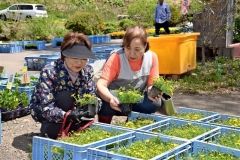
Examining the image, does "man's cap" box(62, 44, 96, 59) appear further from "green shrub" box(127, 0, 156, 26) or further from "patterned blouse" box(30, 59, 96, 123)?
"green shrub" box(127, 0, 156, 26)

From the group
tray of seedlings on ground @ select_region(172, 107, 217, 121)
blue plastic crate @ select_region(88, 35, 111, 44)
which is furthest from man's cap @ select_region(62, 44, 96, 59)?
blue plastic crate @ select_region(88, 35, 111, 44)

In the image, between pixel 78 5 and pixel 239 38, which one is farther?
pixel 78 5

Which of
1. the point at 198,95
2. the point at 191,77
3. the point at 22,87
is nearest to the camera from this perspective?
the point at 22,87

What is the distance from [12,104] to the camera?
18.9ft

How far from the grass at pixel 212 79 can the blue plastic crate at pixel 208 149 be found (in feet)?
14.8

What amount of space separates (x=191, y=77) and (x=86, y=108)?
5.20 m

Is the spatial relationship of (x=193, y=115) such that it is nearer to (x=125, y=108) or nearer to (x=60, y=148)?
(x=125, y=108)

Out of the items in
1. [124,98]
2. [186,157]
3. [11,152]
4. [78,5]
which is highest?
[78,5]

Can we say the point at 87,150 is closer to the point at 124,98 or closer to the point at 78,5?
the point at 124,98

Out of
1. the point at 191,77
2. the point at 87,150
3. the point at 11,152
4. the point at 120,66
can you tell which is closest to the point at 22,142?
the point at 11,152

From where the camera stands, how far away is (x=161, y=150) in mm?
3264

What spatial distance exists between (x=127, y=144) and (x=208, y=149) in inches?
24.3

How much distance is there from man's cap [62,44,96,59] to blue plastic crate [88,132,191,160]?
0.80 metres

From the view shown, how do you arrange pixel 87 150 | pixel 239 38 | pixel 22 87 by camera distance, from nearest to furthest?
1. pixel 87 150
2. pixel 22 87
3. pixel 239 38
